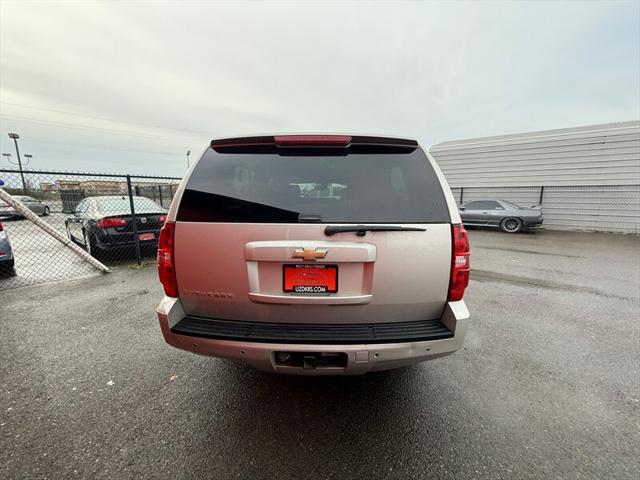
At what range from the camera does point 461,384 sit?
2.35 metres

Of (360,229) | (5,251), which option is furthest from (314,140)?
(5,251)

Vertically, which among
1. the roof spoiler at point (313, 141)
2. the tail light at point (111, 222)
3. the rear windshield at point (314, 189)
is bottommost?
the tail light at point (111, 222)

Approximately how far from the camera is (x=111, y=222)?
5.59m

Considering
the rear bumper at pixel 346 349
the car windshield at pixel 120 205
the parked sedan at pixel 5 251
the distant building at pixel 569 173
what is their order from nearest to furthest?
the rear bumper at pixel 346 349, the parked sedan at pixel 5 251, the car windshield at pixel 120 205, the distant building at pixel 569 173

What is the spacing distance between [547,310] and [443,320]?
3.18 metres

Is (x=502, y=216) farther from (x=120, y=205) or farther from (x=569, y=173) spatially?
(x=120, y=205)

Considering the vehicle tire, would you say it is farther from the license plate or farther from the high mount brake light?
the license plate

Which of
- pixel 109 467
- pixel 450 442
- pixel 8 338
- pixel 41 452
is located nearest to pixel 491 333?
pixel 450 442

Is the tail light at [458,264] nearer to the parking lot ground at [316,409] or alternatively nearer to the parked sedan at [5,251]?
the parking lot ground at [316,409]

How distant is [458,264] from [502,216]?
11.7 m

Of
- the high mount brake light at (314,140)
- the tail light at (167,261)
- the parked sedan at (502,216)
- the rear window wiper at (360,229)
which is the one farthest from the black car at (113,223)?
the parked sedan at (502,216)

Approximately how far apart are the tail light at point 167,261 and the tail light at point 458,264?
1784 mm

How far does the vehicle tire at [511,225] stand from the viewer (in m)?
11.2

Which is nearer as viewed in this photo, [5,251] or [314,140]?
[314,140]
